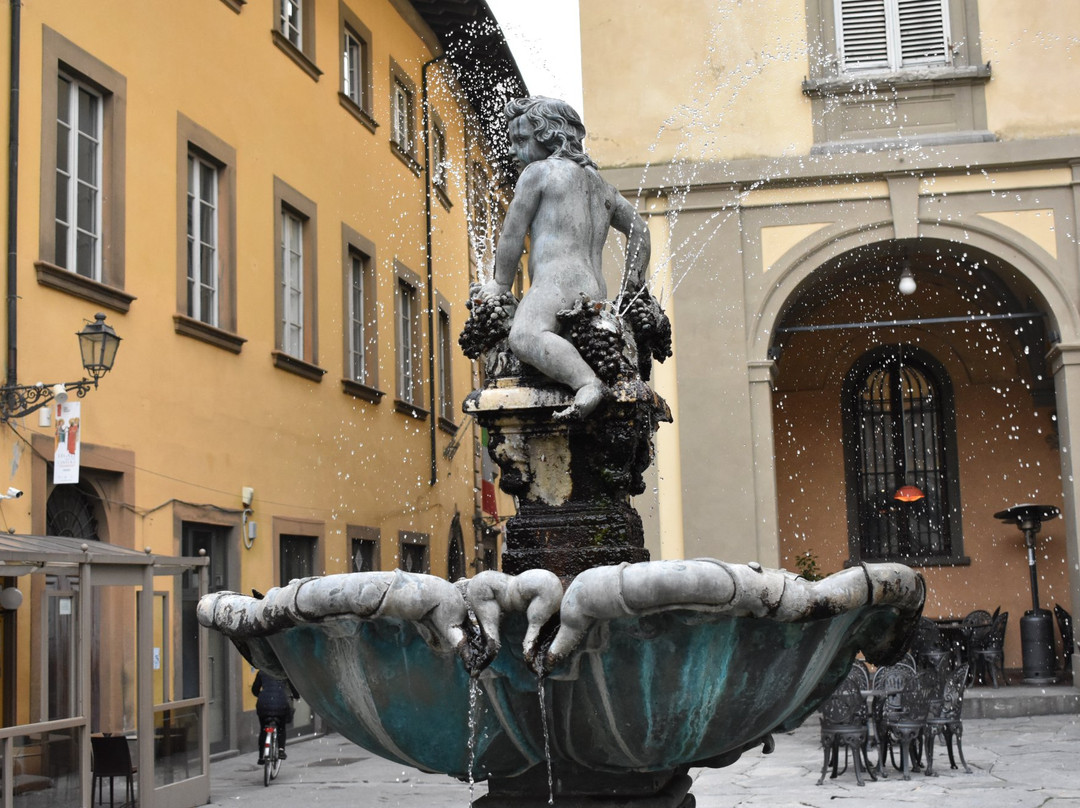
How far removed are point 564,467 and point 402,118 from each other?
18779mm

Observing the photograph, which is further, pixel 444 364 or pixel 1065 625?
pixel 444 364

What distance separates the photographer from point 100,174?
12.9 metres

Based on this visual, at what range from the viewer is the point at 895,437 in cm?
1844

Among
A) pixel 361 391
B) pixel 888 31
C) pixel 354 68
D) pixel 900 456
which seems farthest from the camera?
pixel 354 68

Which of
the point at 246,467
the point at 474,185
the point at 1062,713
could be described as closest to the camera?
the point at 1062,713

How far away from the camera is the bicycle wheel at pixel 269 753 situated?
40.7 ft

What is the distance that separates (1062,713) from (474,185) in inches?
646

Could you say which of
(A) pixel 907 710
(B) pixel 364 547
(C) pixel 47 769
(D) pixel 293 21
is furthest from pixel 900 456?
(C) pixel 47 769

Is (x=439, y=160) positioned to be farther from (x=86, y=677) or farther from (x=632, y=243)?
(x=632, y=243)

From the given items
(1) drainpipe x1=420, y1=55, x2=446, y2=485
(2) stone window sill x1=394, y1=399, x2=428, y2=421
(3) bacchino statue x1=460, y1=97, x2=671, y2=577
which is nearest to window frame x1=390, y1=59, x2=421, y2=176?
(1) drainpipe x1=420, y1=55, x2=446, y2=485

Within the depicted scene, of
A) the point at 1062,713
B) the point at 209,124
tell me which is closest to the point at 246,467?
the point at 209,124

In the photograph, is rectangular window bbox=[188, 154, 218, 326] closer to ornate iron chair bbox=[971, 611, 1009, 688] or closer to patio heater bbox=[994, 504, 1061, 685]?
ornate iron chair bbox=[971, 611, 1009, 688]

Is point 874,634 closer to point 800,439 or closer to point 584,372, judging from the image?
point 584,372

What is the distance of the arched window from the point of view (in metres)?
18.2
